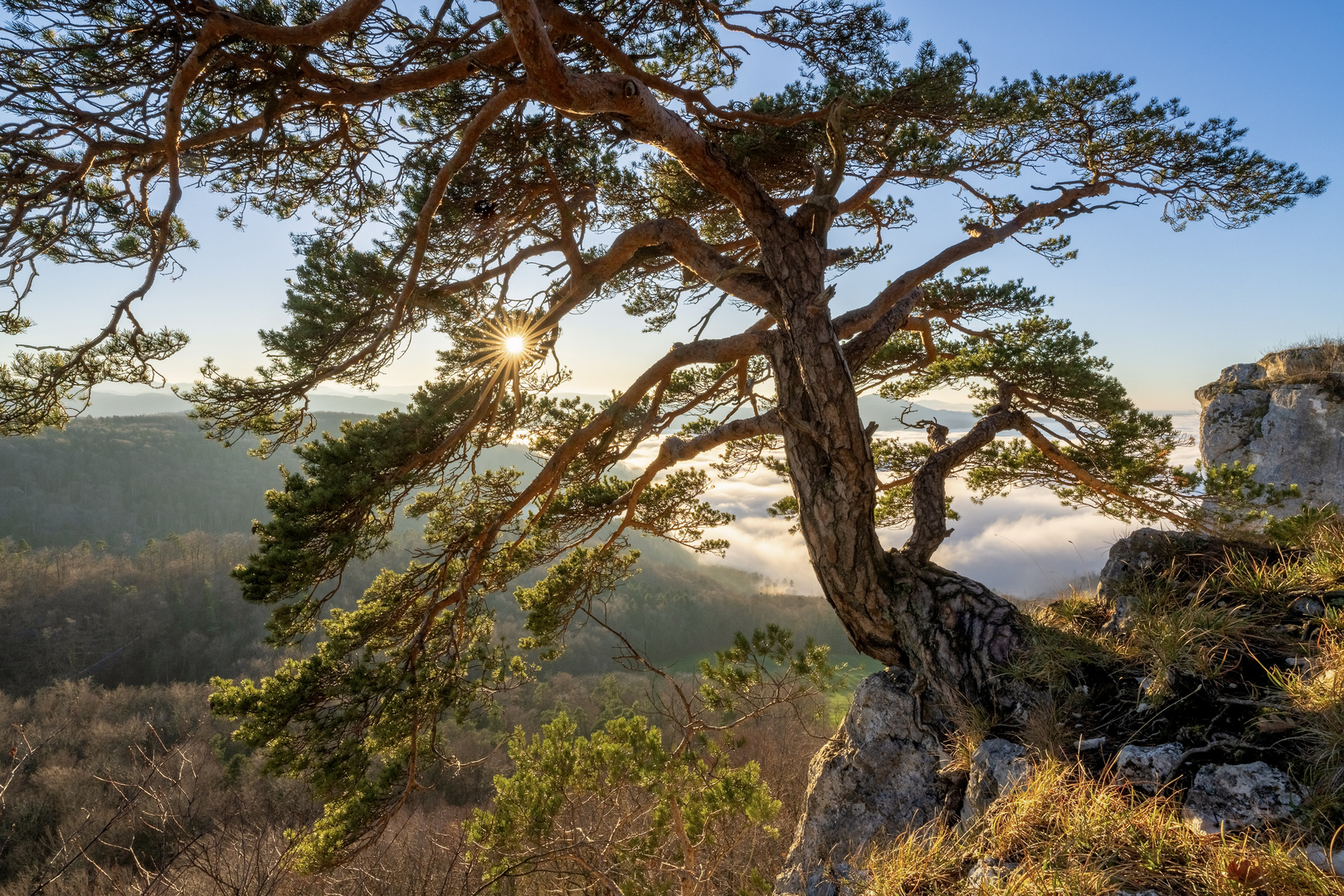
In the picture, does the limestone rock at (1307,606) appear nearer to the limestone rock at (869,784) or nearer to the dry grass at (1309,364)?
the limestone rock at (869,784)

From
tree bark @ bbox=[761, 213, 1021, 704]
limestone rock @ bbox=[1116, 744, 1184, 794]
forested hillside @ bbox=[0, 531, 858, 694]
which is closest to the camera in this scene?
limestone rock @ bbox=[1116, 744, 1184, 794]

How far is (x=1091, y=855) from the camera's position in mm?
1957

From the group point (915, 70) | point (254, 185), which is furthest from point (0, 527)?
point (915, 70)

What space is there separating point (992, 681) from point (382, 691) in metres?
3.83

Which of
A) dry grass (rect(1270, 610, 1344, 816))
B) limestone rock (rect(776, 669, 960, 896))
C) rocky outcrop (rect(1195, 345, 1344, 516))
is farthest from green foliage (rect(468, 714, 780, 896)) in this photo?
rocky outcrop (rect(1195, 345, 1344, 516))

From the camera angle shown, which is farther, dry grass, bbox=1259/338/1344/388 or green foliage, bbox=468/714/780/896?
dry grass, bbox=1259/338/1344/388

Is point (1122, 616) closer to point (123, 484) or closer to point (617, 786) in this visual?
point (617, 786)

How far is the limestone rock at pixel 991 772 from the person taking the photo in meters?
2.78

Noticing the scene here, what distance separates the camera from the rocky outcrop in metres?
8.55

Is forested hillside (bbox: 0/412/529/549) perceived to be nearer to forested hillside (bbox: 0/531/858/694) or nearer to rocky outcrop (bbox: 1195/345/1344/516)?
forested hillside (bbox: 0/531/858/694)

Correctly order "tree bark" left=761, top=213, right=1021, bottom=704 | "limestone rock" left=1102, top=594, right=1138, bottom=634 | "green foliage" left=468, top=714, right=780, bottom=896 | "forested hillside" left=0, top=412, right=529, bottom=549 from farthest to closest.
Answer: "forested hillside" left=0, top=412, right=529, bottom=549, "green foliage" left=468, top=714, right=780, bottom=896, "tree bark" left=761, top=213, right=1021, bottom=704, "limestone rock" left=1102, top=594, right=1138, bottom=634

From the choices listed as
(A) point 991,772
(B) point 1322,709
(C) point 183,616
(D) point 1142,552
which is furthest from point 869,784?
(C) point 183,616

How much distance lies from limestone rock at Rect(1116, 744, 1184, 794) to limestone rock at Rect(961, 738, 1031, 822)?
1.19 feet

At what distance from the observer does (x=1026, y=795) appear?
2361 mm
